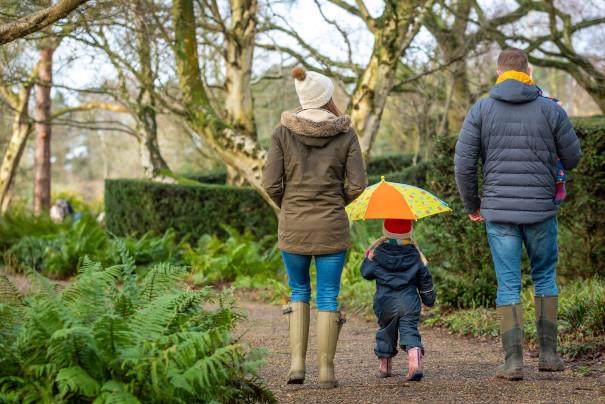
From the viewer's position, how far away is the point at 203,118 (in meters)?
11.7

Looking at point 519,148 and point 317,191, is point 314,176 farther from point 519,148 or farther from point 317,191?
point 519,148

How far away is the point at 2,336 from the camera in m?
3.69

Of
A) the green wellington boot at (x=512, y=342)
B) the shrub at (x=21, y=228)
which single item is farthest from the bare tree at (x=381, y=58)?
the shrub at (x=21, y=228)

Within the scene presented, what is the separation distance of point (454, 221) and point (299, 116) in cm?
338

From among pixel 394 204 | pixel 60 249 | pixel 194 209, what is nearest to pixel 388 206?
pixel 394 204

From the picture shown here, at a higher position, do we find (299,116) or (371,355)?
(299,116)

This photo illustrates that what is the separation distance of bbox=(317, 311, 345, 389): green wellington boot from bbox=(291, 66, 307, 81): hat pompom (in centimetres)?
140

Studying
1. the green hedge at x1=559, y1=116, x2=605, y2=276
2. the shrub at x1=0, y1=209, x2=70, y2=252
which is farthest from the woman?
the shrub at x1=0, y1=209, x2=70, y2=252

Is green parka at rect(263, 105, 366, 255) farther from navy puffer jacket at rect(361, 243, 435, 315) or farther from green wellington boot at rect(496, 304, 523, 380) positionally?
green wellington boot at rect(496, 304, 523, 380)

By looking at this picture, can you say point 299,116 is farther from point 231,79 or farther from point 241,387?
point 231,79

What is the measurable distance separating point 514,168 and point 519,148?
0.40ft

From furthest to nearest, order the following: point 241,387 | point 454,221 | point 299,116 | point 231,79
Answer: point 231,79 < point 454,221 < point 299,116 < point 241,387

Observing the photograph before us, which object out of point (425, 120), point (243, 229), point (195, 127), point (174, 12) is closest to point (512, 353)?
point (195, 127)

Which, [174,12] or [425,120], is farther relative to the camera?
[425,120]
